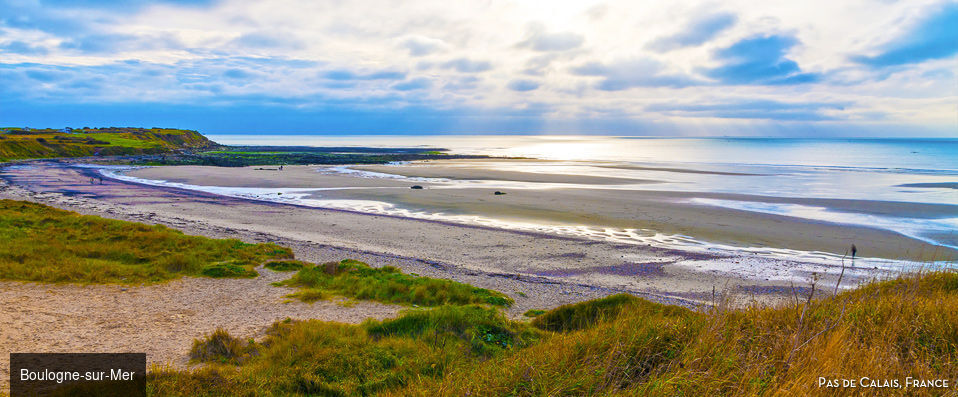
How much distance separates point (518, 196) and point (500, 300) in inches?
940

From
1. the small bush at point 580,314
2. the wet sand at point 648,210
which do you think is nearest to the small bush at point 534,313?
the small bush at point 580,314

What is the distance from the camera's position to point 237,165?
68.9 meters

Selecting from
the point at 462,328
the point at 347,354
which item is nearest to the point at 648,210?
the point at 462,328

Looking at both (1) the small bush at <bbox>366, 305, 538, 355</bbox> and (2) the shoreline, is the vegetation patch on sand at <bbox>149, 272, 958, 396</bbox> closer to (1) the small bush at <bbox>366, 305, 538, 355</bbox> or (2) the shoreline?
(1) the small bush at <bbox>366, 305, 538, 355</bbox>

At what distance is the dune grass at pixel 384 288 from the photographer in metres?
12.1

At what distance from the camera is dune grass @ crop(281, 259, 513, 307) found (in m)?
12.1

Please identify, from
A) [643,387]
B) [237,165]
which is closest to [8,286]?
[643,387]

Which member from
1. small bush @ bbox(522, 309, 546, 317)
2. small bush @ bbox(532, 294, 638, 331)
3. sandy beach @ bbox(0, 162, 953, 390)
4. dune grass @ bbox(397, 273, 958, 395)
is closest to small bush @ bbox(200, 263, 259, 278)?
sandy beach @ bbox(0, 162, 953, 390)

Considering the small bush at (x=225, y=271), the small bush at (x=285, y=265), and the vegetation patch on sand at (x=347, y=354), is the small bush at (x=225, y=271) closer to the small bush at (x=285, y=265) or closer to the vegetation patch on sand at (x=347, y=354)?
the small bush at (x=285, y=265)

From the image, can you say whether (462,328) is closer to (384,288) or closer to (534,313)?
(534,313)

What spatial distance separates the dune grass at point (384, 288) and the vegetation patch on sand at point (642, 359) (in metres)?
3.84

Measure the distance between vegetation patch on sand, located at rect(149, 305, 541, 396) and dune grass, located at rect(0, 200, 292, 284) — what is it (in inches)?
268

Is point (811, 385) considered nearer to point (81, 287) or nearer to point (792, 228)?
point (81, 287)

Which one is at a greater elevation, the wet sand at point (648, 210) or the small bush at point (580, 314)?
the wet sand at point (648, 210)
